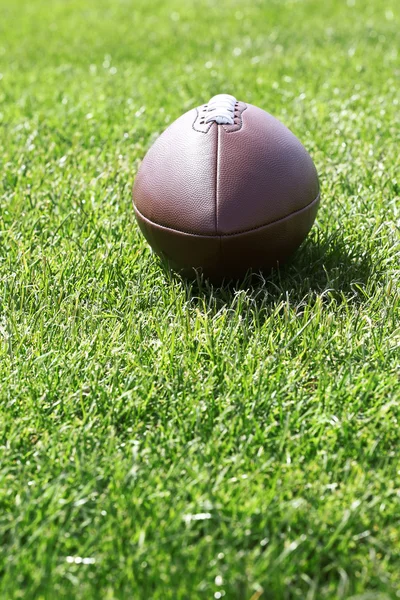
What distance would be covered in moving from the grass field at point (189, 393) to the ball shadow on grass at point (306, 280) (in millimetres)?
12

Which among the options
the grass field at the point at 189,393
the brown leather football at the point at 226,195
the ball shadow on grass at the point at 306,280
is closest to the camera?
the grass field at the point at 189,393

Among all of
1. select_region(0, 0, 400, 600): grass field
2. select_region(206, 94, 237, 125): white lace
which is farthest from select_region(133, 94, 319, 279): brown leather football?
select_region(0, 0, 400, 600): grass field

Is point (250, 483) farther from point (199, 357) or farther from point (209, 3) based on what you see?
point (209, 3)

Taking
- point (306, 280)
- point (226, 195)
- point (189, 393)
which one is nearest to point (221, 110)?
point (226, 195)

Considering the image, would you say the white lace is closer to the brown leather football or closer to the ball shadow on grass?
the brown leather football

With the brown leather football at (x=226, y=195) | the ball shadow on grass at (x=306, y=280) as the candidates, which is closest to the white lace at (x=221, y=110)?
the brown leather football at (x=226, y=195)

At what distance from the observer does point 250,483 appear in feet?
8.58

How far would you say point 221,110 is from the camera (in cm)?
371

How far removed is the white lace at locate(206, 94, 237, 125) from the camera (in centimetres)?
367

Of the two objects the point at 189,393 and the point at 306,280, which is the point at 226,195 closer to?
the point at 306,280

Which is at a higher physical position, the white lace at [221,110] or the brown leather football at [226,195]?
the white lace at [221,110]

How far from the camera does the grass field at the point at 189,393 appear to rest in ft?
7.70

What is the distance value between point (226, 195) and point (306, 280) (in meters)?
0.58

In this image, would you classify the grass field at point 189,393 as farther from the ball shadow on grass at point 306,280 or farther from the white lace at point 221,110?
the white lace at point 221,110
